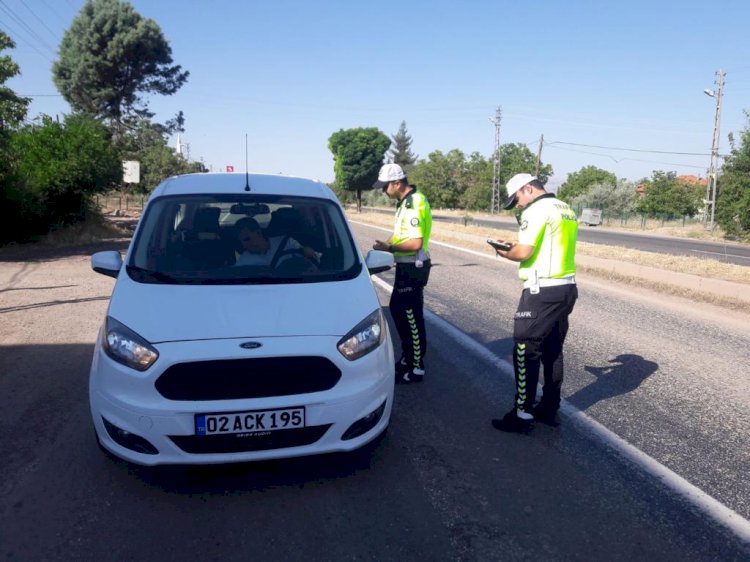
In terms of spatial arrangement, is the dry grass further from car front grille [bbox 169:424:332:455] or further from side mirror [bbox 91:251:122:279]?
car front grille [bbox 169:424:332:455]

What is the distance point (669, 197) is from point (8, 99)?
57.5 meters

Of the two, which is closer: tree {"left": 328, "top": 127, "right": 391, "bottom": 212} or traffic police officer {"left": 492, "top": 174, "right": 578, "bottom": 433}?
traffic police officer {"left": 492, "top": 174, "right": 578, "bottom": 433}

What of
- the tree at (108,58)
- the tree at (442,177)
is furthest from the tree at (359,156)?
the tree at (108,58)

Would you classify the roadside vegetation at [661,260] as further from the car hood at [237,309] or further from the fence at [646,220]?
the fence at [646,220]

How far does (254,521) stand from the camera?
9.89ft

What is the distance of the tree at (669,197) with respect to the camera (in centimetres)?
5706

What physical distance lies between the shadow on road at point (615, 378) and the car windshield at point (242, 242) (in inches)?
90.6

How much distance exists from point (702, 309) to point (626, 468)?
713 cm

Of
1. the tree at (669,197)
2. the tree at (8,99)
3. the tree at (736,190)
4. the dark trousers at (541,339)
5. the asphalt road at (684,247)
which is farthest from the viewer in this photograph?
the tree at (669,197)

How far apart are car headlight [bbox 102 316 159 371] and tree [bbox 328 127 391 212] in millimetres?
58919

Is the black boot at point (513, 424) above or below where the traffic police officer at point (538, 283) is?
below

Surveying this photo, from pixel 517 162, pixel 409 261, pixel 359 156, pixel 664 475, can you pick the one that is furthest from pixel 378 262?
pixel 517 162

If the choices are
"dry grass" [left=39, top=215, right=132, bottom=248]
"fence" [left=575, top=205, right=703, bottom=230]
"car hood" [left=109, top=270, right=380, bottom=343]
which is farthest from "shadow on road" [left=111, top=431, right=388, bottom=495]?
"fence" [left=575, top=205, right=703, bottom=230]

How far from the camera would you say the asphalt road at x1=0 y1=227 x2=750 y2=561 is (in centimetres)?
285
